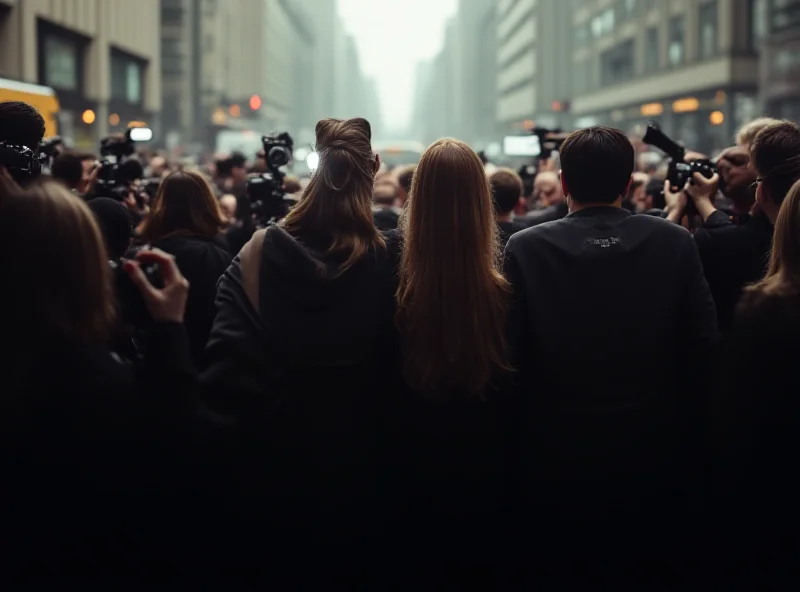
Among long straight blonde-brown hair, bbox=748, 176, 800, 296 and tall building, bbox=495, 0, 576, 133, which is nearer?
long straight blonde-brown hair, bbox=748, 176, 800, 296

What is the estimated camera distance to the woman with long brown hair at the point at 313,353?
3.67 m

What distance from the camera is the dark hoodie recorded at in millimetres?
3664

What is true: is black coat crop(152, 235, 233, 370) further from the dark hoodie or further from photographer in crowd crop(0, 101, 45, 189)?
the dark hoodie

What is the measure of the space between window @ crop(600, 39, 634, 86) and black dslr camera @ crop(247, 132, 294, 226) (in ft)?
217

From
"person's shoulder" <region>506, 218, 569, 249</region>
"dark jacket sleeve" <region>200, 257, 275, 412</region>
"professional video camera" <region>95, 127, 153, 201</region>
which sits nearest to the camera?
"dark jacket sleeve" <region>200, 257, 275, 412</region>

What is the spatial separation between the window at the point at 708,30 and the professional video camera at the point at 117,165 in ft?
155

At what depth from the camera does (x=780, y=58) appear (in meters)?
42.0

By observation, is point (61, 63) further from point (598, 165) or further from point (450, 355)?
point (450, 355)

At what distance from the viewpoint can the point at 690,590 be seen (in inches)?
150

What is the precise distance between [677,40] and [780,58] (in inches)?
653

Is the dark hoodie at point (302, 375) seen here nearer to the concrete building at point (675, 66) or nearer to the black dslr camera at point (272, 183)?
the black dslr camera at point (272, 183)

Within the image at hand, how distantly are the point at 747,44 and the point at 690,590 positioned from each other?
48.4 metres

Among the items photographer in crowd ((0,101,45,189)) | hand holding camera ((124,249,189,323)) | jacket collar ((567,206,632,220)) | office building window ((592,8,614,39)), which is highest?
office building window ((592,8,614,39))

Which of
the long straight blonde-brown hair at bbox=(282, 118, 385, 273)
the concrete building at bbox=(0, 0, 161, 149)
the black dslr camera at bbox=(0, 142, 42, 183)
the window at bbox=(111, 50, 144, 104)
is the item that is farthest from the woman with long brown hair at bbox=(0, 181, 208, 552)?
the window at bbox=(111, 50, 144, 104)
